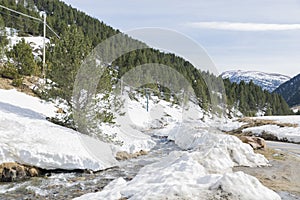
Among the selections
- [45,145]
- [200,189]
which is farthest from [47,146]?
[200,189]

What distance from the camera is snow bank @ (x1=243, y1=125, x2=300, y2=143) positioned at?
2616cm

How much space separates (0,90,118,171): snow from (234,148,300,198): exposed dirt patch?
21.3 feet

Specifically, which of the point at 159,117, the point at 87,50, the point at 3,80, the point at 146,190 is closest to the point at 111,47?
the point at 159,117

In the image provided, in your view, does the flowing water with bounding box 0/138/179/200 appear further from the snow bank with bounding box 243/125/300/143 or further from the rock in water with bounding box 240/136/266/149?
the snow bank with bounding box 243/125/300/143

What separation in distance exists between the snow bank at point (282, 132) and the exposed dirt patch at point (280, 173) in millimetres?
10808

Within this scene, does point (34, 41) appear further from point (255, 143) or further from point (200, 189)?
point (200, 189)

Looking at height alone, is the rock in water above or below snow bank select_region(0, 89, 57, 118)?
below

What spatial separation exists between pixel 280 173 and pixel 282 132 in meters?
18.1

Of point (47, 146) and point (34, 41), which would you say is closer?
point (47, 146)

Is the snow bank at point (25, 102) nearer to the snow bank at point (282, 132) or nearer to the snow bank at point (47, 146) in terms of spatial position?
the snow bank at point (47, 146)

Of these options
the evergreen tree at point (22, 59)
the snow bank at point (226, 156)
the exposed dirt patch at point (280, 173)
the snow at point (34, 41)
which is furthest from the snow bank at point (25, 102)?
the snow at point (34, 41)

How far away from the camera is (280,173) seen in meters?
12.2

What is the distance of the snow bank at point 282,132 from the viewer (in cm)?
2616

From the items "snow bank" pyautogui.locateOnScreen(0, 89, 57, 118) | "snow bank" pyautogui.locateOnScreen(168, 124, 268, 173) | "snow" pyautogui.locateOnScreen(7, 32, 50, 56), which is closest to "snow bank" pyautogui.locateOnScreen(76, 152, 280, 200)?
"snow bank" pyautogui.locateOnScreen(168, 124, 268, 173)
